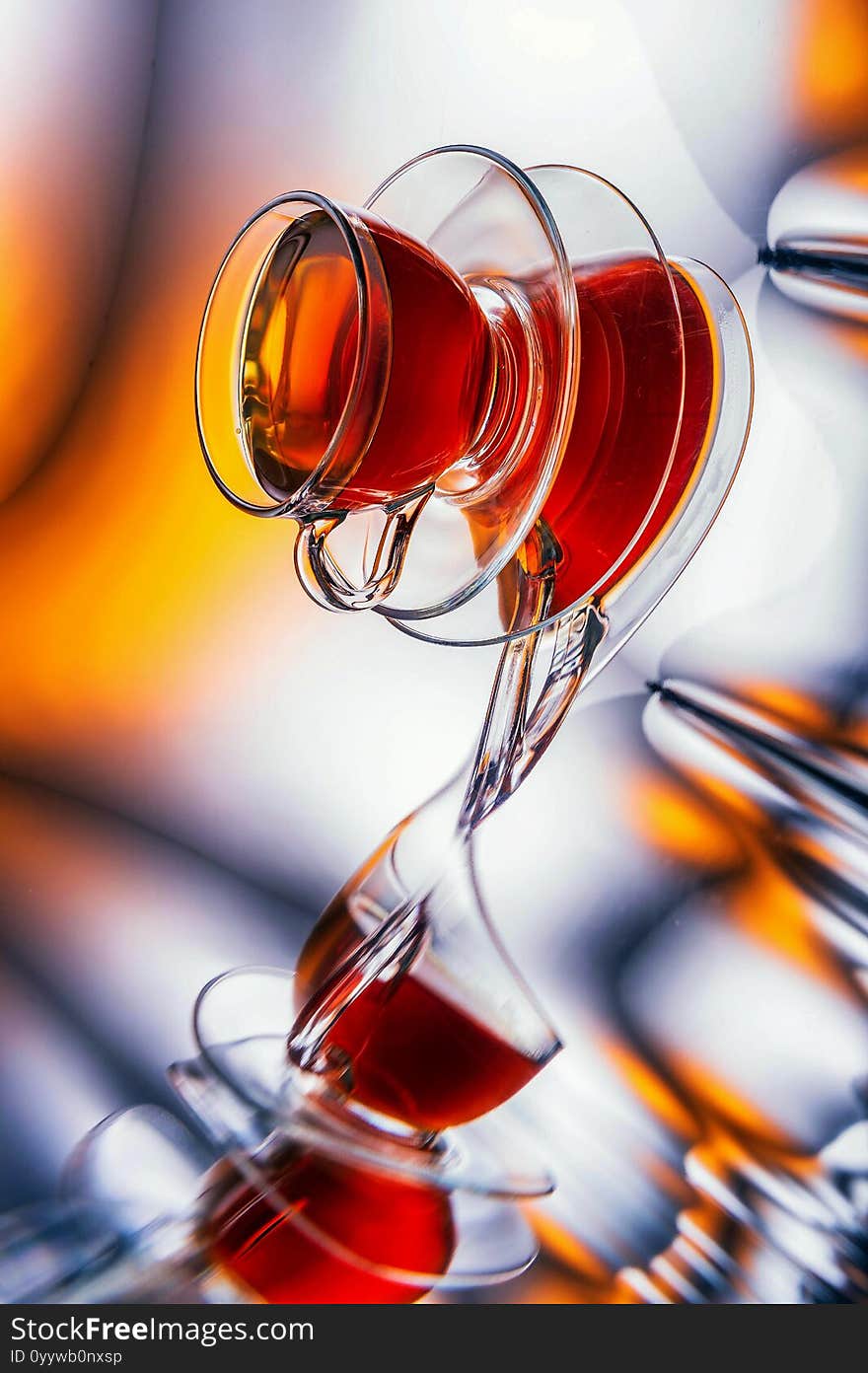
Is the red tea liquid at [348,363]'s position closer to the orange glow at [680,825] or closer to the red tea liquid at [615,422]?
the red tea liquid at [615,422]

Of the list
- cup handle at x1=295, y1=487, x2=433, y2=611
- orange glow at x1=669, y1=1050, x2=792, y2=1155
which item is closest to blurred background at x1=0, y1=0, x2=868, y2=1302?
orange glow at x1=669, y1=1050, x2=792, y2=1155

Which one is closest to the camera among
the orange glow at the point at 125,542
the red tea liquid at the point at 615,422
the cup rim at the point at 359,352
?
the cup rim at the point at 359,352

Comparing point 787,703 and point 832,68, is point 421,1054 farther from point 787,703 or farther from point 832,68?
point 832,68

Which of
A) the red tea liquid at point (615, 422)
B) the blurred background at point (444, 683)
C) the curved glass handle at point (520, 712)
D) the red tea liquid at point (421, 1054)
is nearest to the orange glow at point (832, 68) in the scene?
the blurred background at point (444, 683)

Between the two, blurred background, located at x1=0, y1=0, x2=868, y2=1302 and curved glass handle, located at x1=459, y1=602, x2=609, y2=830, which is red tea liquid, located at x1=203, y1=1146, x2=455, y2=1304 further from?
curved glass handle, located at x1=459, y1=602, x2=609, y2=830

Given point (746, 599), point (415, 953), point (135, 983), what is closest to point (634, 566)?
point (746, 599)

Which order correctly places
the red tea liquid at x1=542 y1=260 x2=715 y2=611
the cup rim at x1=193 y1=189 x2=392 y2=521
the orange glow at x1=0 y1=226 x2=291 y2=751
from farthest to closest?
the orange glow at x1=0 y1=226 x2=291 y2=751
the red tea liquid at x1=542 y1=260 x2=715 y2=611
the cup rim at x1=193 y1=189 x2=392 y2=521

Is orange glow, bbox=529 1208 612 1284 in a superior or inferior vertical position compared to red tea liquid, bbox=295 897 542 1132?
inferior

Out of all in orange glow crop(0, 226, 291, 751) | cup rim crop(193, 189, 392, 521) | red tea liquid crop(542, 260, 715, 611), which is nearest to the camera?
cup rim crop(193, 189, 392, 521)
